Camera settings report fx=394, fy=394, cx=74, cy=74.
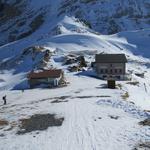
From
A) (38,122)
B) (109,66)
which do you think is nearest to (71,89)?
(109,66)

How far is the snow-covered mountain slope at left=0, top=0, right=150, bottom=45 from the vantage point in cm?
14889

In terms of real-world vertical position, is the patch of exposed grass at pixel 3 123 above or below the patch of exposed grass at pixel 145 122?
below

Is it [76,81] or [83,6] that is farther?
[83,6]

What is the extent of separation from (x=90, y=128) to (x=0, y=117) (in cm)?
1260

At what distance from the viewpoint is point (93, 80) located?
249 feet

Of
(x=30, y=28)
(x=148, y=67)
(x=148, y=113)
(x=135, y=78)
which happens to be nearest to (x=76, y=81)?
(x=135, y=78)

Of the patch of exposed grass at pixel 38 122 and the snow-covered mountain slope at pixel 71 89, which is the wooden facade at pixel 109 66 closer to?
the snow-covered mountain slope at pixel 71 89

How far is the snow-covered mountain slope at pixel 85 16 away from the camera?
148887mm

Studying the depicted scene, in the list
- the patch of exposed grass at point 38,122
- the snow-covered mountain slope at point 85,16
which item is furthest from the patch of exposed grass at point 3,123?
the snow-covered mountain slope at point 85,16

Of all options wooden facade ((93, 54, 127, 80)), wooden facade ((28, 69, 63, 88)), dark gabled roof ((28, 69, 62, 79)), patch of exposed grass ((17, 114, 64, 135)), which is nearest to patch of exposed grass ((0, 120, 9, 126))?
patch of exposed grass ((17, 114, 64, 135))

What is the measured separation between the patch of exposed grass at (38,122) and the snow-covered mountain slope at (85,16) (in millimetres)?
103023

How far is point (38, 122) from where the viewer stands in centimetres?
3522

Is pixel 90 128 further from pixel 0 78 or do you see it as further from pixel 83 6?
pixel 83 6

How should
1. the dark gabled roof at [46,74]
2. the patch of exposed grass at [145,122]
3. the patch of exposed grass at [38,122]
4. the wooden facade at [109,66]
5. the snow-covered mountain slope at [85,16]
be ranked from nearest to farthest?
the patch of exposed grass at [145,122]
the patch of exposed grass at [38,122]
the dark gabled roof at [46,74]
the wooden facade at [109,66]
the snow-covered mountain slope at [85,16]
